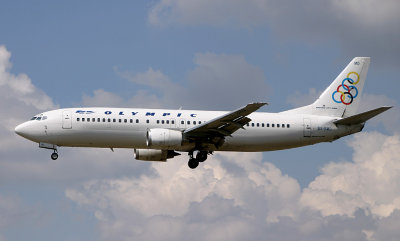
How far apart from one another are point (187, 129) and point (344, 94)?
17.2m

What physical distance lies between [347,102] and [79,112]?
2543 cm

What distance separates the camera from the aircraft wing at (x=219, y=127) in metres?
65.9

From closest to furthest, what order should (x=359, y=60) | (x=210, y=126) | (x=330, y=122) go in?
(x=210, y=126) < (x=330, y=122) < (x=359, y=60)

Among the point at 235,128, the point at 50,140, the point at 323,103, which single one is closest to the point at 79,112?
the point at 50,140

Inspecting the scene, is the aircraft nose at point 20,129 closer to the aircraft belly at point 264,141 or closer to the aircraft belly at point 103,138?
the aircraft belly at point 103,138

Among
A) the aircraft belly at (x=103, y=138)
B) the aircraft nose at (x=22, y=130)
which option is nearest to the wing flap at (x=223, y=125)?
the aircraft belly at (x=103, y=138)

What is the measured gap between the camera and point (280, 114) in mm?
73688

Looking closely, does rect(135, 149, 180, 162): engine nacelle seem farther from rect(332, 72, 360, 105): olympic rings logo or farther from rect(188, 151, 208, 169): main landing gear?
rect(332, 72, 360, 105): olympic rings logo

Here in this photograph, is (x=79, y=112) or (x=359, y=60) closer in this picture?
(x=79, y=112)

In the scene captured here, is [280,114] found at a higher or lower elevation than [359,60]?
lower

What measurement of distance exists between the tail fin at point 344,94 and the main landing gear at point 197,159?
964 cm

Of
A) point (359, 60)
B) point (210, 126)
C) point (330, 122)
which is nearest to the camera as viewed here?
point (210, 126)

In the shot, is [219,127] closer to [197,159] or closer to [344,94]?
[197,159]

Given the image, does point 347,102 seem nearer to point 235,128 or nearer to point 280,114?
point 280,114
